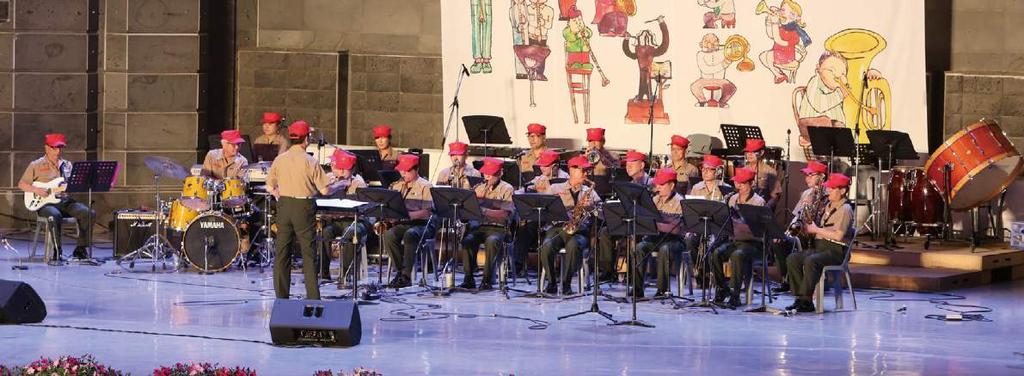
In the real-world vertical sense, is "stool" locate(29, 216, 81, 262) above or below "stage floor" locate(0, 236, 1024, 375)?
above

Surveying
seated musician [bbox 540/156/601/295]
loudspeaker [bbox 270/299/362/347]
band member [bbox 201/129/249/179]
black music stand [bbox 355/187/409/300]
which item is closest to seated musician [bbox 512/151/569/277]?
seated musician [bbox 540/156/601/295]

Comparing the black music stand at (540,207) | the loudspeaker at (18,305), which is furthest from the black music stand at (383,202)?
the loudspeaker at (18,305)

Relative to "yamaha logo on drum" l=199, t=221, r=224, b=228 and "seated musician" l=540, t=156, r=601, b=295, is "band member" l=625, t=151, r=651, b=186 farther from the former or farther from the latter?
"yamaha logo on drum" l=199, t=221, r=224, b=228

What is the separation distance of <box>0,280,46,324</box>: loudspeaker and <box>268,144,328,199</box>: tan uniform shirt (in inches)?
93.2

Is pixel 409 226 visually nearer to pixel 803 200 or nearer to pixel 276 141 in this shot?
pixel 276 141

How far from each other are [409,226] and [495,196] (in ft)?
3.17

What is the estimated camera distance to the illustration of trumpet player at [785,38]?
2009 cm

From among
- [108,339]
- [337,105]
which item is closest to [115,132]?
[337,105]

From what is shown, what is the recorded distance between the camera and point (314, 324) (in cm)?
1286

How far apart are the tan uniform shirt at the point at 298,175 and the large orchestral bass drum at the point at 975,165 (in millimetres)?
7354

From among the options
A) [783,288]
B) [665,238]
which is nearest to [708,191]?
[665,238]

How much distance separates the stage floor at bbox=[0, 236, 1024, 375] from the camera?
1254 cm

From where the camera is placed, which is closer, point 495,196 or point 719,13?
point 495,196

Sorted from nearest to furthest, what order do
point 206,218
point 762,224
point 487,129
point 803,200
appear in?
point 762,224 < point 803,200 < point 206,218 < point 487,129
